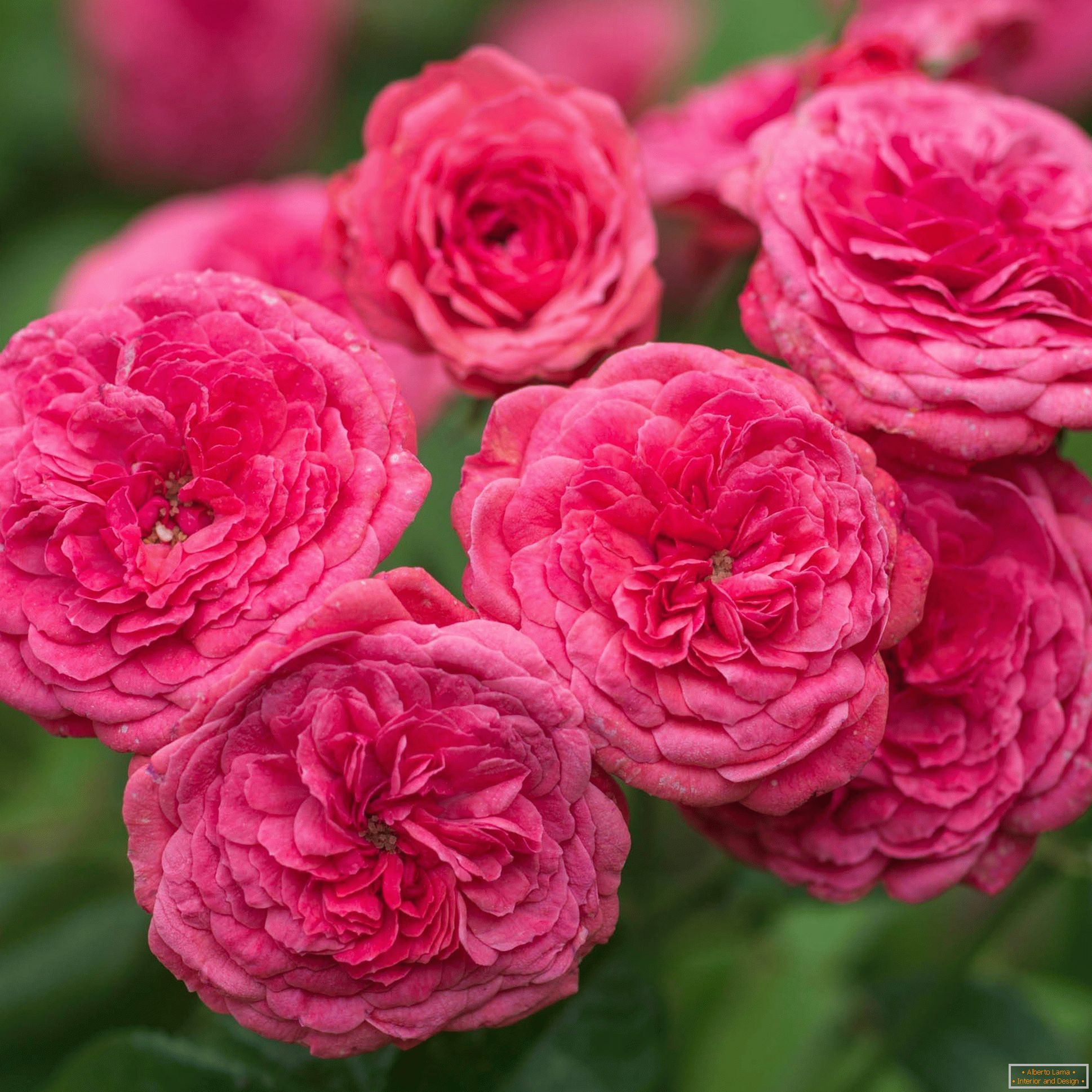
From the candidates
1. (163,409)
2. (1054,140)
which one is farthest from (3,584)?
(1054,140)

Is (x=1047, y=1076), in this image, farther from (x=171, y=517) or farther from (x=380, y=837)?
(x=171, y=517)

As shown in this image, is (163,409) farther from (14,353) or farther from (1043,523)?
(1043,523)

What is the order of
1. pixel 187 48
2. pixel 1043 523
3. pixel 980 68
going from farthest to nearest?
pixel 187 48 < pixel 980 68 < pixel 1043 523

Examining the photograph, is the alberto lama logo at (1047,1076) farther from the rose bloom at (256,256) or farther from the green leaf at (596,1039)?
the rose bloom at (256,256)

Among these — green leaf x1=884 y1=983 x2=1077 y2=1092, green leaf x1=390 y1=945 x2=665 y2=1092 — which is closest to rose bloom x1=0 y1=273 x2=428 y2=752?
green leaf x1=390 y1=945 x2=665 y2=1092

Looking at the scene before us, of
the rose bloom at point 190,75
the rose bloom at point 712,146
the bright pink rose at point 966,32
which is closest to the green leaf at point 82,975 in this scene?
the rose bloom at point 712,146

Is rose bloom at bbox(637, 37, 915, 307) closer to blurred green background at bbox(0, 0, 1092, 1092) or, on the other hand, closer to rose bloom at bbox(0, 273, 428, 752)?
blurred green background at bbox(0, 0, 1092, 1092)
